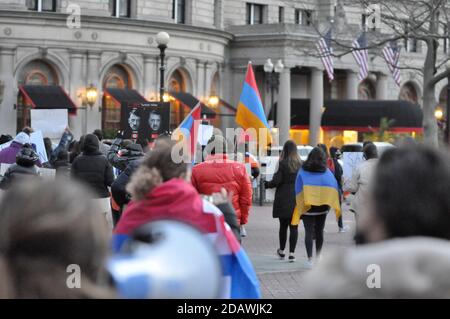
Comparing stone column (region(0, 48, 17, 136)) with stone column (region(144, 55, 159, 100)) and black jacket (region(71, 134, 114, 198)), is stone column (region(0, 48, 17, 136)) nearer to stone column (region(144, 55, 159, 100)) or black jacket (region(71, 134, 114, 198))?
stone column (region(144, 55, 159, 100))

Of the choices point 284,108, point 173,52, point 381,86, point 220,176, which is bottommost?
point 220,176

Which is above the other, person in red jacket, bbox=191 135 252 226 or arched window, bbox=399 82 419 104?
arched window, bbox=399 82 419 104

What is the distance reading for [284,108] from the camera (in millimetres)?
48438

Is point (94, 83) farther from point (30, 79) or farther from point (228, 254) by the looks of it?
point (228, 254)

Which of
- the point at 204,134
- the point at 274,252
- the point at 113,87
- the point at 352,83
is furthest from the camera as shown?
the point at 352,83

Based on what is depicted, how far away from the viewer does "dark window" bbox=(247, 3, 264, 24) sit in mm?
52531

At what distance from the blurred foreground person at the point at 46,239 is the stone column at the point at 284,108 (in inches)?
1762

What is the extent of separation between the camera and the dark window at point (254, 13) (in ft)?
172

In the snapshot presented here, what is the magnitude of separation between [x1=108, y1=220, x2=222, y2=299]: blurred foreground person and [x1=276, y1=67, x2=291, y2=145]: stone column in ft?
146

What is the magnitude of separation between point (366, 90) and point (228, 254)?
172 ft

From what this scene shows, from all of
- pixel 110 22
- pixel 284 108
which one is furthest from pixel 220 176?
pixel 284 108

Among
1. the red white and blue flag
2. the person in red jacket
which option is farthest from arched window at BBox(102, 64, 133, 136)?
the red white and blue flag

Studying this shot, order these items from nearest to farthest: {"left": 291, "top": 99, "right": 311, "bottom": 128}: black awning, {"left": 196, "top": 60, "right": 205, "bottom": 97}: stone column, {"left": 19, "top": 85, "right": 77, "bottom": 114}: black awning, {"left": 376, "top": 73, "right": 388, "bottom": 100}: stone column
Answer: {"left": 19, "top": 85, "right": 77, "bottom": 114}: black awning → {"left": 196, "top": 60, "right": 205, "bottom": 97}: stone column → {"left": 291, "top": 99, "right": 311, "bottom": 128}: black awning → {"left": 376, "top": 73, "right": 388, "bottom": 100}: stone column
